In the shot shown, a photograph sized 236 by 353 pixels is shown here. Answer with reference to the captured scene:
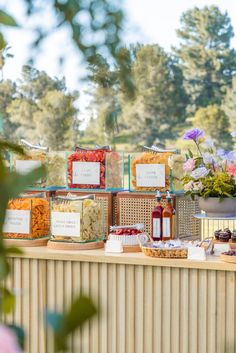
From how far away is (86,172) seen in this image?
2.84m

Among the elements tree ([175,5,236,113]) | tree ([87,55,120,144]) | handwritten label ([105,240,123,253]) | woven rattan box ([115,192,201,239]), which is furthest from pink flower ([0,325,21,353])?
tree ([175,5,236,113])

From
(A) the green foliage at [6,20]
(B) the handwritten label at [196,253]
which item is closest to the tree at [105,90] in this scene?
(A) the green foliage at [6,20]

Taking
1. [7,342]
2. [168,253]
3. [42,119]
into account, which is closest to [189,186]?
[168,253]

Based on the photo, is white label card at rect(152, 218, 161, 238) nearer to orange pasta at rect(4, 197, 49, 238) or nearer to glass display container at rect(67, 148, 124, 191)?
glass display container at rect(67, 148, 124, 191)

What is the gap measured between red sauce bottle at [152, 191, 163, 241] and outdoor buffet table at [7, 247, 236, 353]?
118 millimetres

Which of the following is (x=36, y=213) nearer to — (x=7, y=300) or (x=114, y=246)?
(x=114, y=246)

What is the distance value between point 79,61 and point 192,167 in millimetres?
2415

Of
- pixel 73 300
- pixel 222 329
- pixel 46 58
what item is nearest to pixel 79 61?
pixel 46 58

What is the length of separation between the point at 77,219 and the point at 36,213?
0.68ft

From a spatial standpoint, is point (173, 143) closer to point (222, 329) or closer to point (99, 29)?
point (222, 329)

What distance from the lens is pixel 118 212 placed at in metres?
2.84

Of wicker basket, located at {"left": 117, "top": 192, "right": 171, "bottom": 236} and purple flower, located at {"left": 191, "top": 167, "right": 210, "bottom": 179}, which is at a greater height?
purple flower, located at {"left": 191, "top": 167, "right": 210, "bottom": 179}

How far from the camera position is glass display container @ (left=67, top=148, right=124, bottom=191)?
9.23 ft

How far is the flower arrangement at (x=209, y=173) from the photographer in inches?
106
